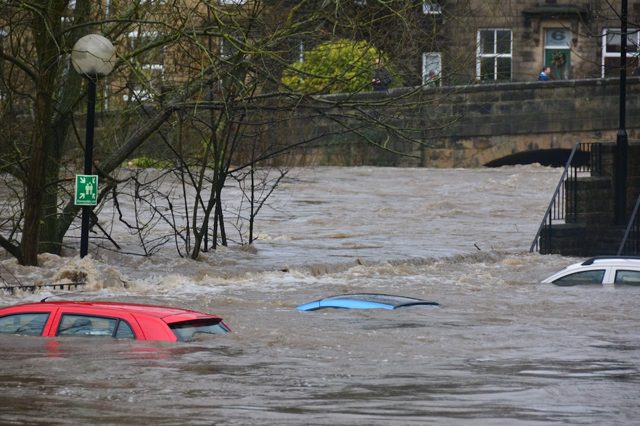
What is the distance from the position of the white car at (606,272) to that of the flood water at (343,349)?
18 cm

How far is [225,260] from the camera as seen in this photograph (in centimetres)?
2583

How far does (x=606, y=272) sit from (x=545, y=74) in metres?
32.1

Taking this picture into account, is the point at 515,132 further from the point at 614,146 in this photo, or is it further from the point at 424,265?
the point at 424,265

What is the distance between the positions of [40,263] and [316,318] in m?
6.72

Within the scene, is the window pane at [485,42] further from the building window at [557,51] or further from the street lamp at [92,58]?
the street lamp at [92,58]

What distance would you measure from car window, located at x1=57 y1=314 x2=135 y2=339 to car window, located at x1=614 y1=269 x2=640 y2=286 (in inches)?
325

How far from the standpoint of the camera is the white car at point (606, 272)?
19047 millimetres

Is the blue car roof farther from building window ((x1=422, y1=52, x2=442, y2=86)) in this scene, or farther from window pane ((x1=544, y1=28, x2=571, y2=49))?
window pane ((x1=544, y1=28, x2=571, y2=49))

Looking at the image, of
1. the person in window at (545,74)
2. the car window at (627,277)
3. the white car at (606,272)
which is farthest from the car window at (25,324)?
the person in window at (545,74)

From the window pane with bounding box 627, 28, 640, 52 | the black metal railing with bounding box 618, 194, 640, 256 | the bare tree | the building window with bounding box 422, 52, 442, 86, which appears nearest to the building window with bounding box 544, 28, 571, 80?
A: the window pane with bounding box 627, 28, 640, 52

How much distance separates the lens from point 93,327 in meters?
13.1

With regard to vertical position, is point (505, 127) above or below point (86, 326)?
above

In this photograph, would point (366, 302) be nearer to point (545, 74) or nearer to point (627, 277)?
point (627, 277)

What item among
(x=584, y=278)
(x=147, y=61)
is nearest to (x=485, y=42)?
(x=147, y=61)
